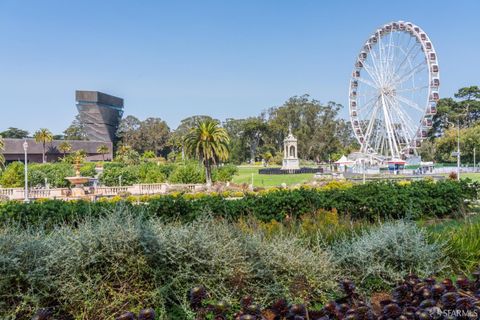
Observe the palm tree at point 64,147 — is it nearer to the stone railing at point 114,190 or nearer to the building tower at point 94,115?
the building tower at point 94,115

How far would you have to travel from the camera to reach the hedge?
9711 millimetres

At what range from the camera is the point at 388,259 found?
4.54 m

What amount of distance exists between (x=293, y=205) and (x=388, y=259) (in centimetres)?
638

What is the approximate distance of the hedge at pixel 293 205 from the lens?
9.71 m

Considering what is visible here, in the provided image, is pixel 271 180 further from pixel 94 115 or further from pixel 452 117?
pixel 94 115

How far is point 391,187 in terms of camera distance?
12141mm

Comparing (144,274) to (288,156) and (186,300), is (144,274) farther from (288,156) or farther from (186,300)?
(288,156)

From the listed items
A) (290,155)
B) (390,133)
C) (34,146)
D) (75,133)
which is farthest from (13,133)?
(390,133)

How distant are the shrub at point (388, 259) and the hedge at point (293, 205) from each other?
4.99 m

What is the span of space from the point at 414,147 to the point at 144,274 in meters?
44.4

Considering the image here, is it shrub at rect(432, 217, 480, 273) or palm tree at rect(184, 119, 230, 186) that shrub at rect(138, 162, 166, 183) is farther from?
shrub at rect(432, 217, 480, 273)

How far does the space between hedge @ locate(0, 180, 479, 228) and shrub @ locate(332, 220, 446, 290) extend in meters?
4.99

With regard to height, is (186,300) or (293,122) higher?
(293,122)

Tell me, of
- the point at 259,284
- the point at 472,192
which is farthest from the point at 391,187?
the point at 259,284
